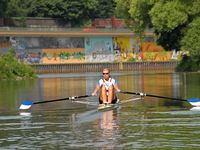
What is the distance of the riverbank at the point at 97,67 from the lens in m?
97.7

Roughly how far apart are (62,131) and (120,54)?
94.2 metres

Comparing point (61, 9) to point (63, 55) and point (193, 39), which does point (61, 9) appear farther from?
point (193, 39)

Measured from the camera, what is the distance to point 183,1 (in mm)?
45094

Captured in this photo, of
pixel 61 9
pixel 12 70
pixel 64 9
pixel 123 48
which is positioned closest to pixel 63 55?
pixel 123 48

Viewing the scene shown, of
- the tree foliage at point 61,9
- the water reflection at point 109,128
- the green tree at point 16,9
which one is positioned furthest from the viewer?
the tree foliage at point 61,9

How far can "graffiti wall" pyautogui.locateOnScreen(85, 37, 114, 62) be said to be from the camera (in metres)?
108

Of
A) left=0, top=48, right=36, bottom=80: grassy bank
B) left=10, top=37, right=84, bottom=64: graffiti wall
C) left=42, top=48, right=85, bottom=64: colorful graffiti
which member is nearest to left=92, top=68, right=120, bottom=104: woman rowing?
left=0, top=48, right=36, bottom=80: grassy bank

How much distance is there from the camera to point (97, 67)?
102 m

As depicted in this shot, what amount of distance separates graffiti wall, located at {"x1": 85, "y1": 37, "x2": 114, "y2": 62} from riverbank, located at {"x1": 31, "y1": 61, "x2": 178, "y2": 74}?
21.6 ft

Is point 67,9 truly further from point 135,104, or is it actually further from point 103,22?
point 135,104

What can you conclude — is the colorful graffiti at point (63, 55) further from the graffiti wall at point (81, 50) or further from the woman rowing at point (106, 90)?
the woman rowing at point (106, 90)

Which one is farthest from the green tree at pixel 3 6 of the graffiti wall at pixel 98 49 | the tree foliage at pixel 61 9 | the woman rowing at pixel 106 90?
the woman rowing at pixel 106 90

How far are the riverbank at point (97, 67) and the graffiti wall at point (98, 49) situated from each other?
6585mm

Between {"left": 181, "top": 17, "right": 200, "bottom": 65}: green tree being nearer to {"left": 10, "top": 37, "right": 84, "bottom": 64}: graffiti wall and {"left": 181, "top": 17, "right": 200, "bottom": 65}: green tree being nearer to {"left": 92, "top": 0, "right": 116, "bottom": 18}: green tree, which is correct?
{"left": 10, "top": 37, "right": 84, "bottom": 64}: graffiti wall
